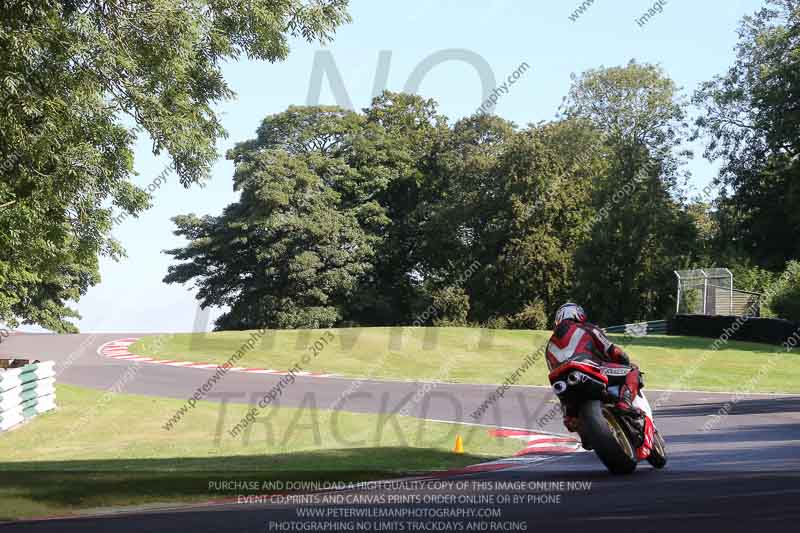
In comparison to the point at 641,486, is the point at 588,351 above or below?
above

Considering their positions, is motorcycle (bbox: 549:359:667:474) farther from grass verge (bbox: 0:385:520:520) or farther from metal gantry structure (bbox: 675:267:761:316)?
metal gantry structure (bbox: 675:267:761:316)

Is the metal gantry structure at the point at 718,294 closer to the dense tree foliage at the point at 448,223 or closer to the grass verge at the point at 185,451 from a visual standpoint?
the dense tree foliage at the point at 448,223

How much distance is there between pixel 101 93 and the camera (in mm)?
15344

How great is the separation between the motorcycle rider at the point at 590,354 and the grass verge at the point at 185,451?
327 centimetres

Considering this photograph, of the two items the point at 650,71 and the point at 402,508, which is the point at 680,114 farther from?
the point at 402,508

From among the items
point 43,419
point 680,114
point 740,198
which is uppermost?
point 680,114

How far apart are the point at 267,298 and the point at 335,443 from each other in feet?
132

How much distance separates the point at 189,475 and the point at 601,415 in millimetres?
5110

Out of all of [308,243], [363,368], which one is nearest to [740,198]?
[308,243]

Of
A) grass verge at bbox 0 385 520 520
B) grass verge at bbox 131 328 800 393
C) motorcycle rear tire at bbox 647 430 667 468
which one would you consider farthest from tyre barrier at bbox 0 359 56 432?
motorcycle rear tire at bbox 647 430 667 468

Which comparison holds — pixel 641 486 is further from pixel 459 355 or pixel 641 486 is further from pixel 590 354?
pixel 459 355

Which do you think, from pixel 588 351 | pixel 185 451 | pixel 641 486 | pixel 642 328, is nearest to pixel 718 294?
pixel 642 328

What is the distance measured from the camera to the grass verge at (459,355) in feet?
113

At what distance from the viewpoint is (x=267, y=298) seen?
56656 millimetres
